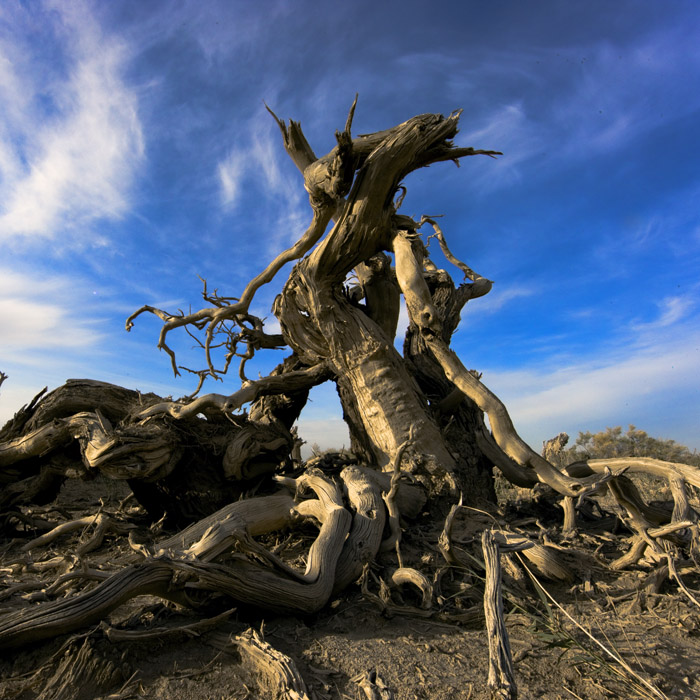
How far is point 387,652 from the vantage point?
274 cm

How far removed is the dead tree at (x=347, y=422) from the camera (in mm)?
4426

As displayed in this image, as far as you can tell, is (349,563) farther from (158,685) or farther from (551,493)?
(551,493)

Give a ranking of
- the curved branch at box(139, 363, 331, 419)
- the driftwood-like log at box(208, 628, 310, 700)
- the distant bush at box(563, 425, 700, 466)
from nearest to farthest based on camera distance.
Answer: the driftwood-like log at box(208, 628, 310, 700) → the curved branch at box(139, 363, 331, 419) → the distant bush at box(563, 425, 700, 466)

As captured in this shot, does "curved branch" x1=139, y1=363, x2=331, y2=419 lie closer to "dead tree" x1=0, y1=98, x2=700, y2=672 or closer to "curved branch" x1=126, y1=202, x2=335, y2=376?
"dead tree" x1=0, y1=98, x2=700, y2=672

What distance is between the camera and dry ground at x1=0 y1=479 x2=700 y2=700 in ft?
7.64

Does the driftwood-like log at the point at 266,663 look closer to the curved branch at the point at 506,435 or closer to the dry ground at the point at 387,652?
the dry ground at the point at 387,652

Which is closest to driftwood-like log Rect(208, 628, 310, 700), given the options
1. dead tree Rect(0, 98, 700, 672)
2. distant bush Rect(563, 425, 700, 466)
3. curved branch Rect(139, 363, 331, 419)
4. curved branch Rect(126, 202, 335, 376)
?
dead tree Rect(0, 98, 700, 672)

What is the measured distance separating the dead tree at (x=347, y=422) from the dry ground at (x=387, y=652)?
44 centimetres

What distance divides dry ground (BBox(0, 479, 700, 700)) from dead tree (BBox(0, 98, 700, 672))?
441mm

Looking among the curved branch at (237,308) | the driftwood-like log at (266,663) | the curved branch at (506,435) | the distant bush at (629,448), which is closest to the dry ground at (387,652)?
the driftwood-like log at (266,663)

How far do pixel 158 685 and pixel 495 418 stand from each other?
3.47 meters

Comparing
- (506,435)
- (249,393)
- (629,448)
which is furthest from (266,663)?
(629,448)

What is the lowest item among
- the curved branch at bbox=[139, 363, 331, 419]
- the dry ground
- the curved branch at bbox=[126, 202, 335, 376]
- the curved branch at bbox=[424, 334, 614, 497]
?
the dry ground

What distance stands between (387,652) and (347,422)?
3.71 meters
